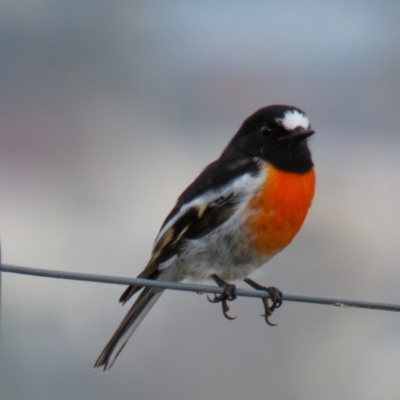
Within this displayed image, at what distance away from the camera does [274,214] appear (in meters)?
4.37

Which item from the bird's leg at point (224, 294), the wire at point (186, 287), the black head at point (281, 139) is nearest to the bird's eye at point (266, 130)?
the black head at point (281, 139)

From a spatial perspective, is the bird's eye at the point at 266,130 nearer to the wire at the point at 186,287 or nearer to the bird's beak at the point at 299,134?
the bird's beak at the point at 299,134

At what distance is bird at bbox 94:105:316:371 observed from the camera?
4.39 metres

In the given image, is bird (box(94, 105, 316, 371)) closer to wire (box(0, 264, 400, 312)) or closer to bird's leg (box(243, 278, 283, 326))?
bird's leg (box(243, 278, 283, 326))

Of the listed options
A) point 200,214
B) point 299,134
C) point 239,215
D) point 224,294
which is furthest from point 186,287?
point 299,134

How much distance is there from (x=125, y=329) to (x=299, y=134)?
113 cm

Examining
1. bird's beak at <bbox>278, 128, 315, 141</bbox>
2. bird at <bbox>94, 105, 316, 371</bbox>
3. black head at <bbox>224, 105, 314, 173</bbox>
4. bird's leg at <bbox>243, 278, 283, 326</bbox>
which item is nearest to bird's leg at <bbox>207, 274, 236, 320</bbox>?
bird at <bbox>94, 105, 316, 371</bbox>

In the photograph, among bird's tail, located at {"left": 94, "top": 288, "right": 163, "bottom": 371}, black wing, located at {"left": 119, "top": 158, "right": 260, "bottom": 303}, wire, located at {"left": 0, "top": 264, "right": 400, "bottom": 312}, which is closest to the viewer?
wire, located at {"left": 0, "top": 264, "right": 400, "bottom": 312}

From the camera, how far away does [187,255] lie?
14.8ft

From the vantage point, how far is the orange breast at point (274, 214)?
4371 mm

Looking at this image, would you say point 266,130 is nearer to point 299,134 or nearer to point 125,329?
point 299,134

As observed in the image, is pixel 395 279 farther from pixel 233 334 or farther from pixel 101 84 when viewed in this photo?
pixel 101 84

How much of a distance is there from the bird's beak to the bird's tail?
0.88m

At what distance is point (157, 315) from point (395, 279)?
79.0 inches
